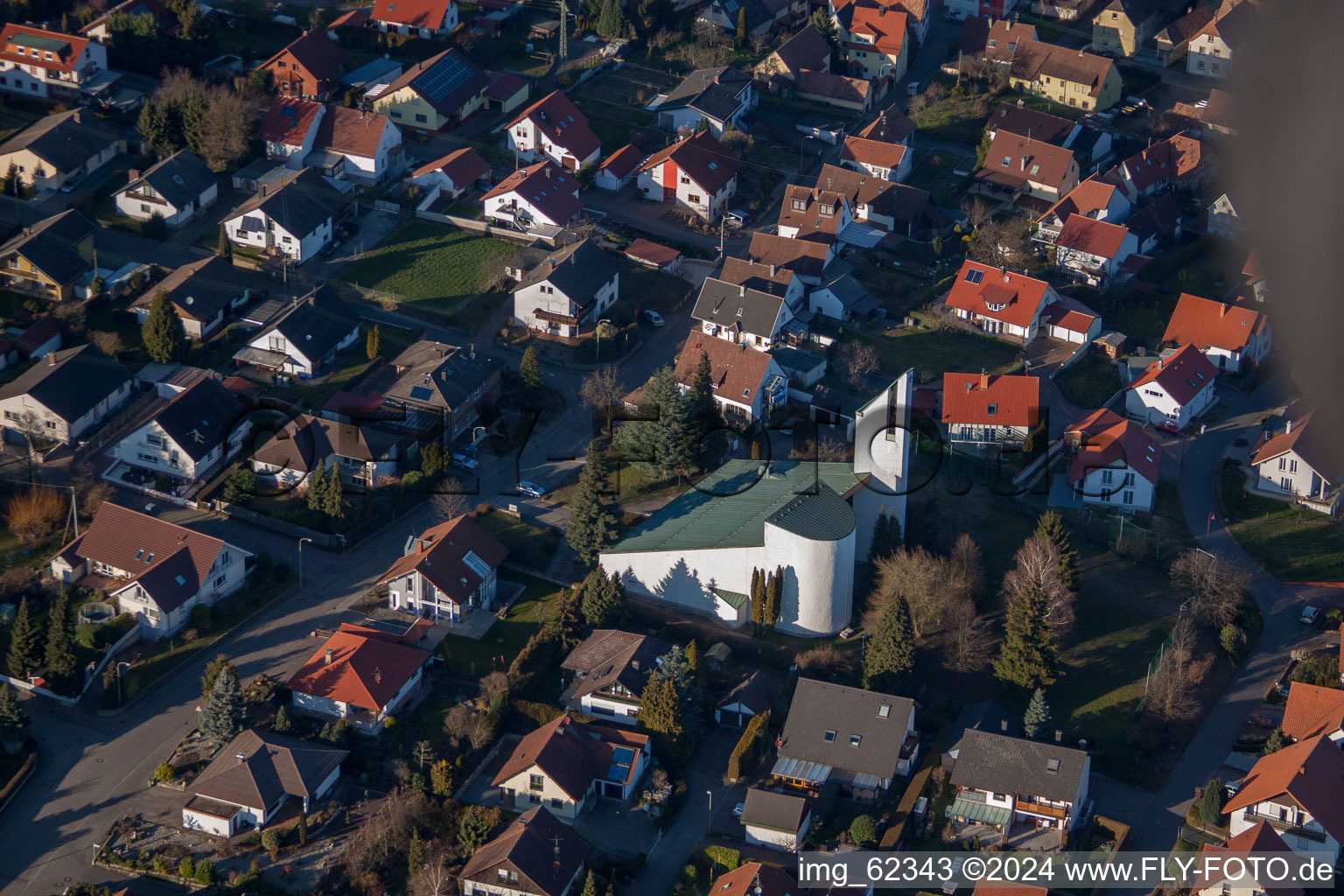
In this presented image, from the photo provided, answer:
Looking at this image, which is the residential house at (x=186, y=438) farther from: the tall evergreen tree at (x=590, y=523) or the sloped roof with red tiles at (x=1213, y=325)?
the sloped roof with red tiles at (x=1213, y=325)

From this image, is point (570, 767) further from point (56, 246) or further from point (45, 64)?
point (45, 64)

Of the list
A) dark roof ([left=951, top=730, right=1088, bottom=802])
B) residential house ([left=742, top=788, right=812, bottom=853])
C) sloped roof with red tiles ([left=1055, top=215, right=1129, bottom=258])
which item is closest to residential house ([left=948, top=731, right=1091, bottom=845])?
dark roof ([left=951, top=730, right=1088, bottom=802])

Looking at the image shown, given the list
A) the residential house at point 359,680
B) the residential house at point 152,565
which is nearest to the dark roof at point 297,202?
the residential house at point 152,565

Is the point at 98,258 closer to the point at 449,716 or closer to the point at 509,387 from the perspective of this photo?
the point at 509,387

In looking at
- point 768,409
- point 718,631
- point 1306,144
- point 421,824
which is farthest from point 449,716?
point 1306,144

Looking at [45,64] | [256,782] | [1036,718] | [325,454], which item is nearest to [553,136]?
[45,64]

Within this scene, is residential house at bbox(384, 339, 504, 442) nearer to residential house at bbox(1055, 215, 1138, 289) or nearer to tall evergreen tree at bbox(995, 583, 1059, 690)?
tall evergreen tree at bbox(995, 583, 1059, 690)
